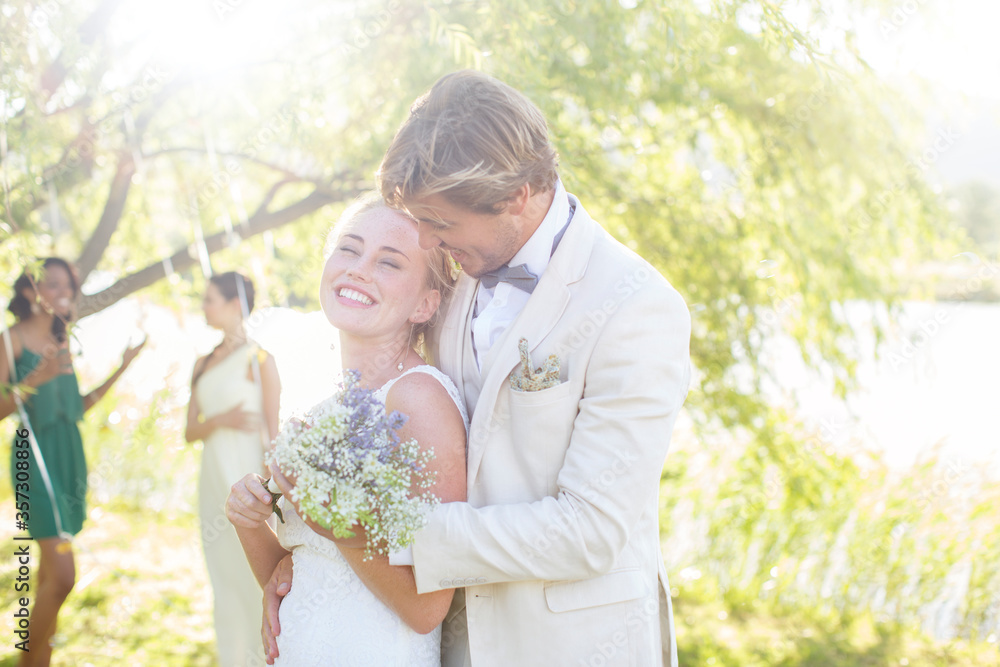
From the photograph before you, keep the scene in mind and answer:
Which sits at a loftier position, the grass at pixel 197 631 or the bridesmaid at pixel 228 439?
the bridesmaid at pixel 228 439

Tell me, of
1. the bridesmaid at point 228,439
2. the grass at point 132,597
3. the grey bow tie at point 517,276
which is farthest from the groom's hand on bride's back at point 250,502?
the grass at point 132,597

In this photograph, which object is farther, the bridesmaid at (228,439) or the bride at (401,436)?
the bridesmaid at (228,439)

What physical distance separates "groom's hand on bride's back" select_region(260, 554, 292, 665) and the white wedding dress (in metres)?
0.02

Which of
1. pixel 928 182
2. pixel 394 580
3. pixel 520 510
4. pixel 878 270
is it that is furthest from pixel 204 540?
pixel 928 182

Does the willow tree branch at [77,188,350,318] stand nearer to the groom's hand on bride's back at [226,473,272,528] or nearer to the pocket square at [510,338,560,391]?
the groom's hand on bride's back at [226,473,272,528]

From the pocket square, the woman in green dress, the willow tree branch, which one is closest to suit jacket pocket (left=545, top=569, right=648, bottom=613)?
the pocket square

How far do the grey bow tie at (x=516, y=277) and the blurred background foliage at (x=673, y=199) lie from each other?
153 centimetres

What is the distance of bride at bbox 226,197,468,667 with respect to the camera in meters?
1.72

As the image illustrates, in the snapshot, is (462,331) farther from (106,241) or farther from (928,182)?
(928,182)

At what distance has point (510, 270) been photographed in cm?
183

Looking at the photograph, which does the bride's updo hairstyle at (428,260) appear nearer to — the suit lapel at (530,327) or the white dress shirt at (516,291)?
the white dress shirt at (516,291)

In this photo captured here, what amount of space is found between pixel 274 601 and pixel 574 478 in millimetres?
939

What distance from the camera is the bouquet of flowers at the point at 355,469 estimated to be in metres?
1.43

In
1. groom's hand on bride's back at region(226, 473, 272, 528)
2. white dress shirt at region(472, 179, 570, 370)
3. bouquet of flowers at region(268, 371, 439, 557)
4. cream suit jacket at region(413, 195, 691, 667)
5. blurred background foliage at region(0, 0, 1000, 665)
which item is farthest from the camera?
blurred background foliage at region(0, 0, 1000, 665)
